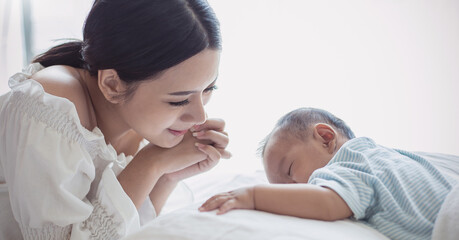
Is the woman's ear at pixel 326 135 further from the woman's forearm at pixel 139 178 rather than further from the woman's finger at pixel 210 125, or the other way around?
the woman's forearm at pixel 139 178

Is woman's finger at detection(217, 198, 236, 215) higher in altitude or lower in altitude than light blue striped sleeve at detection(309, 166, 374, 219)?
lower

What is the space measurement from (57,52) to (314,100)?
4.52 feet

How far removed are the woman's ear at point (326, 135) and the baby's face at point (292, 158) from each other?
2cm

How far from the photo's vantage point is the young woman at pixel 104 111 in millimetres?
1030

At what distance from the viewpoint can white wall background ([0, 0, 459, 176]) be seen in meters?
2.19

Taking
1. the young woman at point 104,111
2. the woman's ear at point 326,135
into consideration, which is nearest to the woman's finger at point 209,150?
the young woman at point 104,111

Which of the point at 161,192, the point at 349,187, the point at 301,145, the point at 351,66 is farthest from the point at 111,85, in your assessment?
the point at 351,66

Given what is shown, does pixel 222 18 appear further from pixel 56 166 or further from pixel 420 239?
pixel 420 239

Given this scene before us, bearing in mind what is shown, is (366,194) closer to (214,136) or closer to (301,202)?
(301,202)

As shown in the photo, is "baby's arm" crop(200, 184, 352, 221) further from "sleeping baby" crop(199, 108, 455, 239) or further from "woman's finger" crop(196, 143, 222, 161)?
"woman's finger" crop(196, 143, 222, 161)

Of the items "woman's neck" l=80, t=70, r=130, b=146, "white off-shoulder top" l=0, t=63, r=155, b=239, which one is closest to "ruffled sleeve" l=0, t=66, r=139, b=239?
"white off-shoulder top" l=0, t=63, r=155, b=239

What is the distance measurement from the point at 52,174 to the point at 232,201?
0.43 metres

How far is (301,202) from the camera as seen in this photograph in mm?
927

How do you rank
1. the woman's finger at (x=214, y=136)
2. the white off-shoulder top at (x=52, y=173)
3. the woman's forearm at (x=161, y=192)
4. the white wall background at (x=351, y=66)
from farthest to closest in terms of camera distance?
the white wall background at (x=351, y=66)
the woman's forearm at (x=161, y=192)
the woman's finger at (x=214, y=136)
the white off-shoulder top at (x=52, y=173)
